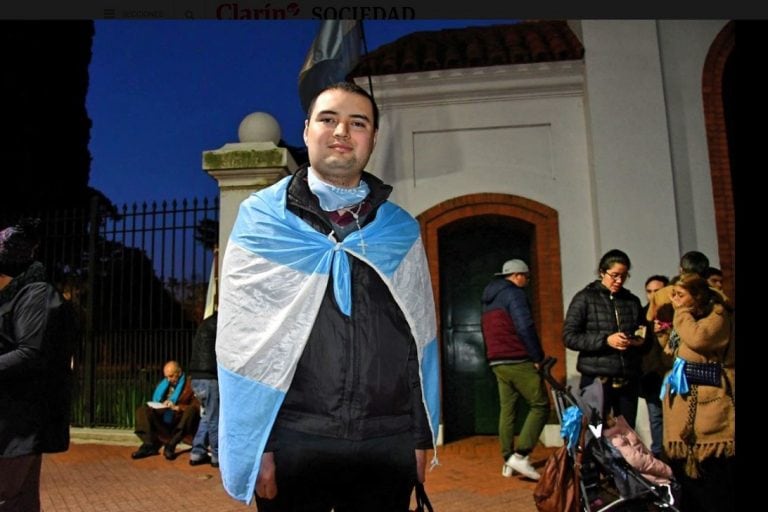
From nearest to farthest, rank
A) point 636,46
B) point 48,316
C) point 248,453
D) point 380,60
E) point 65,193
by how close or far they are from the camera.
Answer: point 248,453, point 48,316, point 636,46, point 380,60, point 65,193

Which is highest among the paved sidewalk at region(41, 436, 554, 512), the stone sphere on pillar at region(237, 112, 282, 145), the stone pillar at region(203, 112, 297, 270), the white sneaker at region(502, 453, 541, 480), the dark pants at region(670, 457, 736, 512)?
the stone sphere on pillar at region(237, 112, 282, 145)

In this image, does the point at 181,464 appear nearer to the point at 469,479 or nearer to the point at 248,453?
the point at 469,479

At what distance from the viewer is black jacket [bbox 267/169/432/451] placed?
160 centimetres

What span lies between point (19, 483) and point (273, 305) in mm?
1787

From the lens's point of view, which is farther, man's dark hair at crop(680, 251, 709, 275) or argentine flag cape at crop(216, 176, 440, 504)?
man's dark hair at crop(680, 251, 709, 275)

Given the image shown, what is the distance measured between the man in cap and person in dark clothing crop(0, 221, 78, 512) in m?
3.54

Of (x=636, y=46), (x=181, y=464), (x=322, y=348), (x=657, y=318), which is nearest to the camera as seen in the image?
(x=322, y=348)

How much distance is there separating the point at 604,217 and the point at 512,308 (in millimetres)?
2330

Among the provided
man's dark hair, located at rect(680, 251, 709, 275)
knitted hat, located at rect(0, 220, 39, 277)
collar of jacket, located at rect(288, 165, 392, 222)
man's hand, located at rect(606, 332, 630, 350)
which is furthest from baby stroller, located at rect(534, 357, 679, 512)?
knitted hat, located at rect(0, 220, 39, 277)

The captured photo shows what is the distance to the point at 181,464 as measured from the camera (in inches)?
→ 236

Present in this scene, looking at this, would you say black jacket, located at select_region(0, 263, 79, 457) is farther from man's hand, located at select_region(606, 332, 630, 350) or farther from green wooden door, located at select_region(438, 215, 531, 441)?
green wooden door, located at select_region(438, 215, 531, 441)

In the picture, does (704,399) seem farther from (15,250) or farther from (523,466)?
(15,250)

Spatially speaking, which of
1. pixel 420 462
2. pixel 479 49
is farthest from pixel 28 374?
pixel 479 49

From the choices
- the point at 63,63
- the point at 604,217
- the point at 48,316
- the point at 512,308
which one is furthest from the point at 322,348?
the point at 63,63
